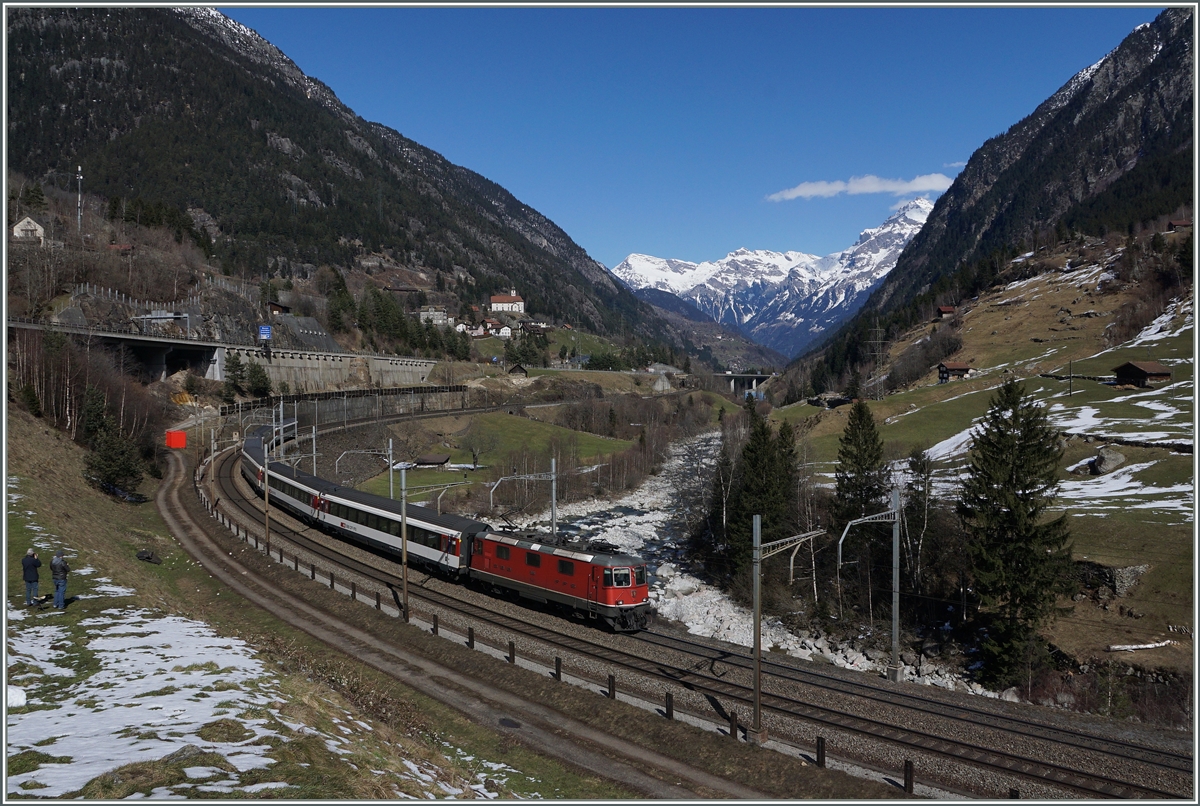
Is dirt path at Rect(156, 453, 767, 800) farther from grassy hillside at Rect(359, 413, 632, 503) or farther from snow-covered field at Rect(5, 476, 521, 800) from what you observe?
grassy hillside at Rect(359, 413, 632, 503)

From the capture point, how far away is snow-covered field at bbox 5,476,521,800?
1380 cm

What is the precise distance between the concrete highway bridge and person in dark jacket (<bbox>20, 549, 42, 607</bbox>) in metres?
55.6

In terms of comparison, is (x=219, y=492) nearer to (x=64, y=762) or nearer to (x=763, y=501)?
(x=763, y=501)

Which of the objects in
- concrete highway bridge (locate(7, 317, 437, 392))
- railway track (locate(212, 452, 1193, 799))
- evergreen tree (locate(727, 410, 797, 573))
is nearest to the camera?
railway track (locate(212, 452, 1193, 799))

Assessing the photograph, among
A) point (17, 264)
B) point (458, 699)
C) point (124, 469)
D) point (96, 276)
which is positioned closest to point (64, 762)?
point (458, 699)

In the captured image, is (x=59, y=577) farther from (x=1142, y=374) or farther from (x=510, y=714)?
(x=1142, y=374)

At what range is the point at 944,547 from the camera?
158 feet

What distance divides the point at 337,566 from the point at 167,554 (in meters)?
10.6

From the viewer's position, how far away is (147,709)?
17.2 m

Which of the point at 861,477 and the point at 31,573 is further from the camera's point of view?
the point at 861,477

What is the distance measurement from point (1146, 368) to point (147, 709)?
110568mm

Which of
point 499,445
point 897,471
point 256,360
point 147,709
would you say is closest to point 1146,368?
point 897,471

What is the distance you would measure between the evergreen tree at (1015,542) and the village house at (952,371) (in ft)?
315

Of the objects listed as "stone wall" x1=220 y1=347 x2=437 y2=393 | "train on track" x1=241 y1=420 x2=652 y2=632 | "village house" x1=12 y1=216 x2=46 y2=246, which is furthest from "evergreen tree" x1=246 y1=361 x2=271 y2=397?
"train on track" x1=241 y1=420 x2=652 y2=632
